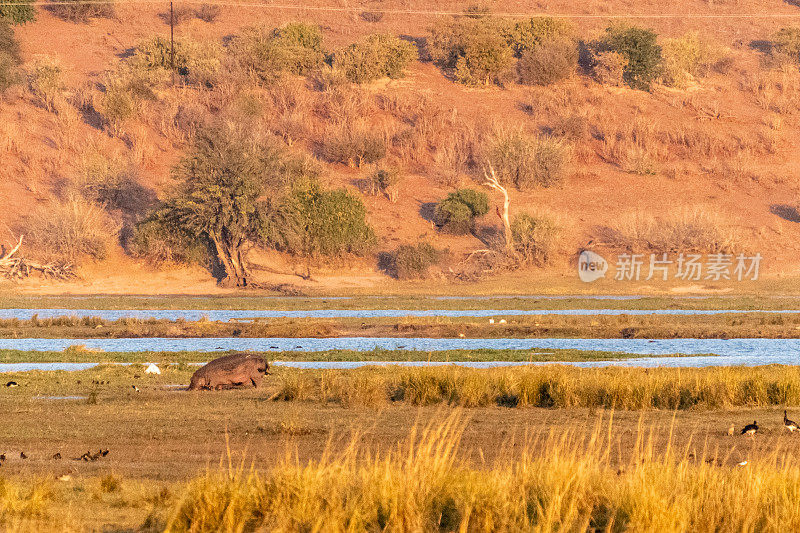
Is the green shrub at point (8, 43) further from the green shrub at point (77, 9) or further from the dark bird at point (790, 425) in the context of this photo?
the dark bird at point (790, 425)

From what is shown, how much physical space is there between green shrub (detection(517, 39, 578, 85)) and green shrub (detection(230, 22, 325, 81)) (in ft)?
38.6

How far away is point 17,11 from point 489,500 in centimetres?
6291

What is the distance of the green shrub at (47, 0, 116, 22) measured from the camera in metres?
66.4

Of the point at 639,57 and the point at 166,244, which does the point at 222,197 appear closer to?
the point at 166,244

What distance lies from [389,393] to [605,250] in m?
28.9

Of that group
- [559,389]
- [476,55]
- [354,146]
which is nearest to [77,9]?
[476,55]

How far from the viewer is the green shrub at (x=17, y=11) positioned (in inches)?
2461

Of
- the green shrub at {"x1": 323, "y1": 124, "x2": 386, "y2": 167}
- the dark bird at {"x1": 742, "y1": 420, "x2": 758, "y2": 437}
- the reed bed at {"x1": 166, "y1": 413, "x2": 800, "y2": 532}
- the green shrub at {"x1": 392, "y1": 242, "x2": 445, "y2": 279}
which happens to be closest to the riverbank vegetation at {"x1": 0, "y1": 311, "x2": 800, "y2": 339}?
the green shrub at {"x1": 392, "y1": 242, "x2": 445, "y2": 279}

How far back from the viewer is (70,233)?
1604 inches

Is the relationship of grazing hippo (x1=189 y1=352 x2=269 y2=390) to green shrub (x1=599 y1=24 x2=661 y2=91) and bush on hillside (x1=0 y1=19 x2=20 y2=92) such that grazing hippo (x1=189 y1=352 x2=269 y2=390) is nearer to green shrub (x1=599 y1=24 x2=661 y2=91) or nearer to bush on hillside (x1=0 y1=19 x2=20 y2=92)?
bush on hillside (x1=0 y1=19 x2=20 y2=92)

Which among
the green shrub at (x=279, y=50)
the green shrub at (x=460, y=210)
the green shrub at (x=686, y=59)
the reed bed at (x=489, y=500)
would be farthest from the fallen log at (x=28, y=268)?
the green shrub at (x=686, y=59)

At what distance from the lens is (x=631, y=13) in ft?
239

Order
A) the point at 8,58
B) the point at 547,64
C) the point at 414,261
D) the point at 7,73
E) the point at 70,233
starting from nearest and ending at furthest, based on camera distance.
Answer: the point at 414,261, the point at 70,233, the point at 7,73, the point at 8,58, the point at 547,64

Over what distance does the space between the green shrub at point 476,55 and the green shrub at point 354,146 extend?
983 cm
